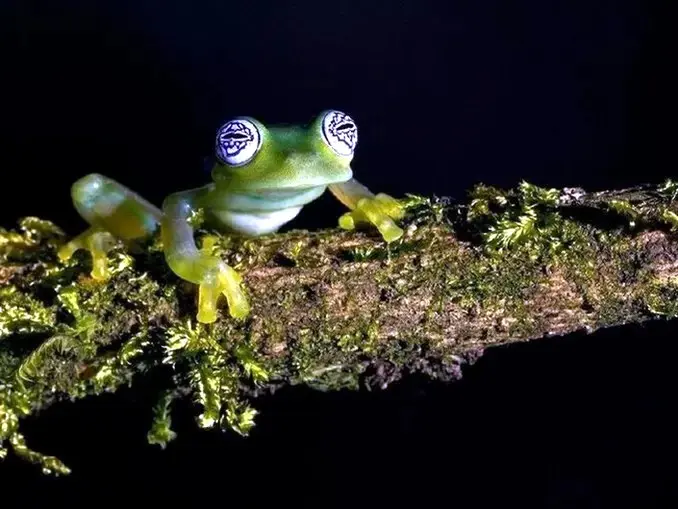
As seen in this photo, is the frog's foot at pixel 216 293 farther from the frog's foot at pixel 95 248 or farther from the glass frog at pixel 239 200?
the frog's foot at pixel 95 248

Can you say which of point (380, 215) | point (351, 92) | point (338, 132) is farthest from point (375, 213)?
point (351, 92)

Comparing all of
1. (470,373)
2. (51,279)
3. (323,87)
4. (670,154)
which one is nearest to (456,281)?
(51,279)

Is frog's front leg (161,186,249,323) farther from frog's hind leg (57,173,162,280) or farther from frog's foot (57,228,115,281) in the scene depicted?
frog's hind leg (57,173,162,280)

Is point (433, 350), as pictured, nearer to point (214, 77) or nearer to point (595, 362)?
point (595, 362)

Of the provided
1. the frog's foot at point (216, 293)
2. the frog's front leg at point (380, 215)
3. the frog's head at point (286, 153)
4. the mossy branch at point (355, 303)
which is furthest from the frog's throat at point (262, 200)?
the frog's foot at point (216, 293)

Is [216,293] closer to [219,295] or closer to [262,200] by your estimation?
[219,295]

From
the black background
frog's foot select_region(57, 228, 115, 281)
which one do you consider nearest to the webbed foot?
frog's foot select_region(57, 228, 115, 281)
